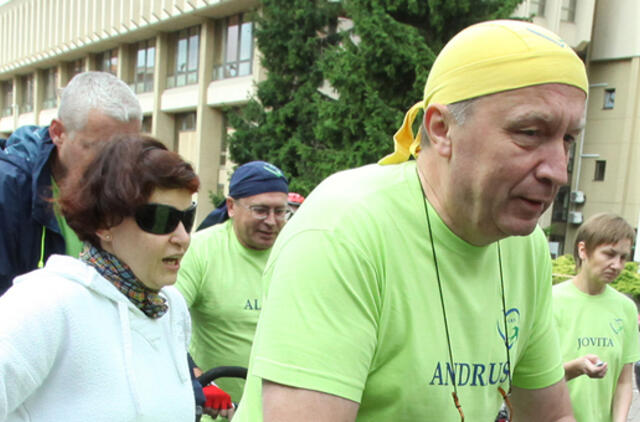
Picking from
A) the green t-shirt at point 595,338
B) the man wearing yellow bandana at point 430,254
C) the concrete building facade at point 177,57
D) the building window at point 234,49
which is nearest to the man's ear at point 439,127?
the man wearing yellow bandana at point 430,254

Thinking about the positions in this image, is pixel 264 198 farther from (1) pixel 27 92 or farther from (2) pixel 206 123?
(1) pixel 27 92

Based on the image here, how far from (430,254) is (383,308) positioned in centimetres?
18

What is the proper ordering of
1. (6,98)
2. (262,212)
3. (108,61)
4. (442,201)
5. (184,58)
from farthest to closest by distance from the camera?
1. (6,98)
2. (108,61)
3. (184,58)
4. (262,212)
5. (442,201)

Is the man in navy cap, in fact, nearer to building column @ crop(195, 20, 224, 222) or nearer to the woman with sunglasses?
the woman with sunglasses

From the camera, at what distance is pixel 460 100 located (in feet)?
3.90

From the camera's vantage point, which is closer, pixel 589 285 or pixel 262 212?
pixel 589 285

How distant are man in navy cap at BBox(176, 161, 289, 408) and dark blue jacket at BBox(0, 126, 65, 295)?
101cm

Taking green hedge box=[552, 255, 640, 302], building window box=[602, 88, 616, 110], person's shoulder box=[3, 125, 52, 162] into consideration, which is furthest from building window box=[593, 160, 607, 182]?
person's shoulder box=[3, 125, 52, 162]

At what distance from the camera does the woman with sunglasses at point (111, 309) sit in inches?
60.0

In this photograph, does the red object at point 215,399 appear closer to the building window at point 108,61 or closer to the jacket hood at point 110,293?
the jacket hood at point 110,293

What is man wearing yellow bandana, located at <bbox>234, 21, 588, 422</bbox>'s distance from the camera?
1066 millimetres

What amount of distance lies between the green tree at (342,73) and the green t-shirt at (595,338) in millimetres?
9211

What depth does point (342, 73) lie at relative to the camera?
13180 millimetres

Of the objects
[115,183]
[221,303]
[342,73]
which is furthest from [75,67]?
[115,183]
